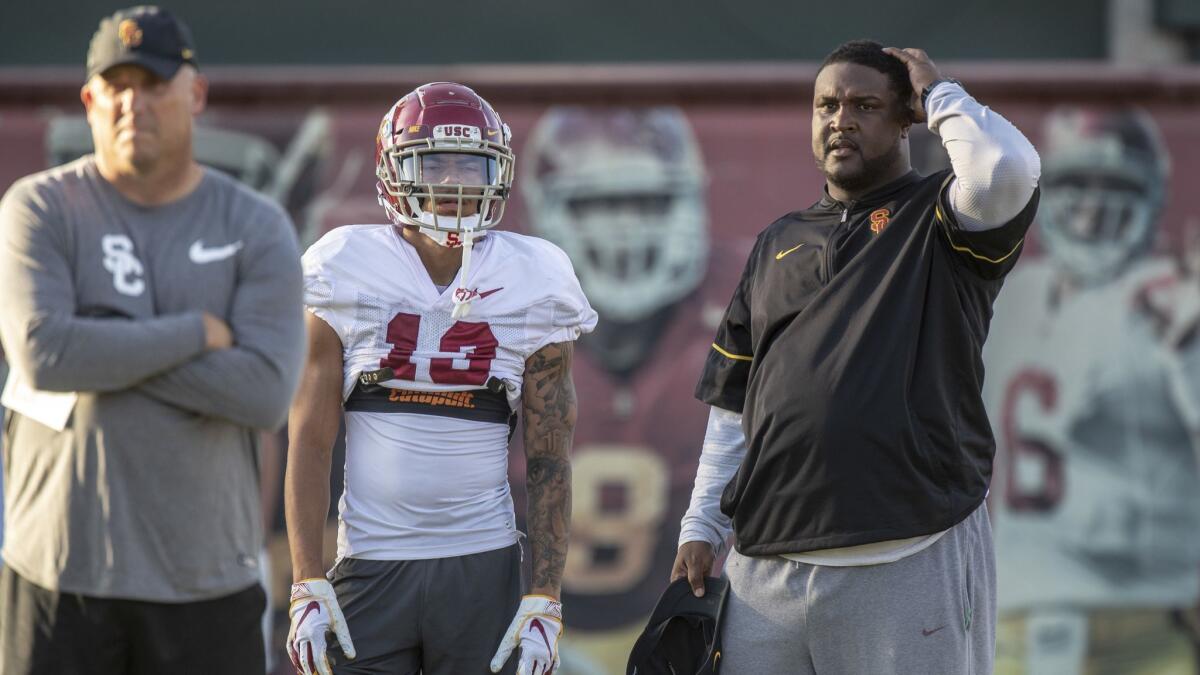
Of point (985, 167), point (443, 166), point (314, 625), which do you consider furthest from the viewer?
point (443, 166)

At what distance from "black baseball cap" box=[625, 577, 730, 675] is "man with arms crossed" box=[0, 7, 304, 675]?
0.98 metres

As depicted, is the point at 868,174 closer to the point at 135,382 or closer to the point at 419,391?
the point at 419,391

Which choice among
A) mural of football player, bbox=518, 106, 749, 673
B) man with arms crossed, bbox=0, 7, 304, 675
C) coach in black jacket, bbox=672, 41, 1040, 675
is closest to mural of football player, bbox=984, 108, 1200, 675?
mural of football player, bbox=518, 106, 749, 673

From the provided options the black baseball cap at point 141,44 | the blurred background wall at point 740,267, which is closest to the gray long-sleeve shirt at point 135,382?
the black baseball cap at point 141,44

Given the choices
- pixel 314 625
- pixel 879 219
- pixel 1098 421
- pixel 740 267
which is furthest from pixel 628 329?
pixel 314 625

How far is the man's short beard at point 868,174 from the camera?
330cm

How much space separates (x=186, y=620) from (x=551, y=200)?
4.15m

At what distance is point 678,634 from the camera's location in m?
3.45

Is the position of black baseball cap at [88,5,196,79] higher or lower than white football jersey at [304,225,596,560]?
higher

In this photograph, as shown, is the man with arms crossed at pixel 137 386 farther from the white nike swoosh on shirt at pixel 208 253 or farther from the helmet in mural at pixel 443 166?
the helmet in mural at pixel 443 166

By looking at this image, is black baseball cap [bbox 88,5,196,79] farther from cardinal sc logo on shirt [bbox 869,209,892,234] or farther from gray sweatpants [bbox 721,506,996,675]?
gray sweatpants [bbox 721,506,996,675]

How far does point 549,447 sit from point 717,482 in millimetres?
406

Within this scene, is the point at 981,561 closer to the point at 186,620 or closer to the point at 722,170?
the point at 186,620

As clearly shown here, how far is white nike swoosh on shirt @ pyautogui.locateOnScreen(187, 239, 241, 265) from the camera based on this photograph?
2766mm
